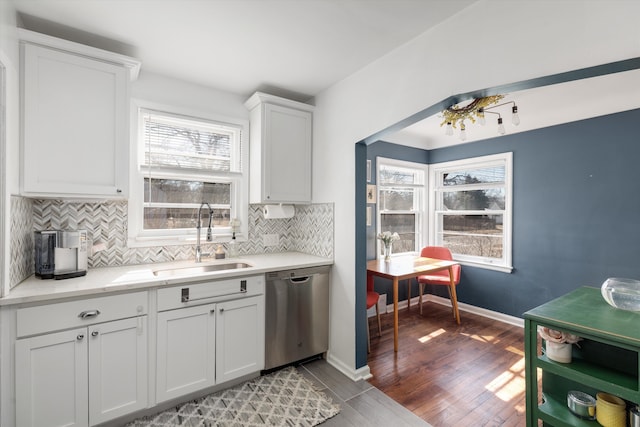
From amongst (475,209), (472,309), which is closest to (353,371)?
(472,309)

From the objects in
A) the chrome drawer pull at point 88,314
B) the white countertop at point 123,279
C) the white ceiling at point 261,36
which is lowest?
the chrome drawer pull at point 88,314

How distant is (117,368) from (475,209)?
429 cm

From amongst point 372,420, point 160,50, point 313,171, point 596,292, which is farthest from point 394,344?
point 160,50

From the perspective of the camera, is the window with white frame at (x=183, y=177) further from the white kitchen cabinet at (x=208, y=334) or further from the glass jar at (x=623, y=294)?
the glass jar at (x=623, y=294)

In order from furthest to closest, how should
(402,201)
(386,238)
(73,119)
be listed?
(402,201), (386,238), (73,119)

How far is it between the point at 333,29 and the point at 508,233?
129 inches

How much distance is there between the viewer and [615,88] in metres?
2.50

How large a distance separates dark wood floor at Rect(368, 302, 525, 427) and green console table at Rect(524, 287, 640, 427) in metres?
0.60

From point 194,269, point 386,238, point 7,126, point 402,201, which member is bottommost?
point 194,269

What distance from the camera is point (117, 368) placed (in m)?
1.77

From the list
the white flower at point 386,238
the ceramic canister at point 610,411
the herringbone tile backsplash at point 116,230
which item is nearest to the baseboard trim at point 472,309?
the white flower at point 386,238

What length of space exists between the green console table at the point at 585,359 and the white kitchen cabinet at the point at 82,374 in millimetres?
2269

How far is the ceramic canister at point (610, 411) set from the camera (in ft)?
4.17

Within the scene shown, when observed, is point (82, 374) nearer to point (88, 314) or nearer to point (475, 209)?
point (88, 314)
